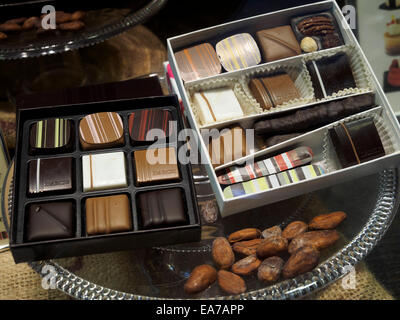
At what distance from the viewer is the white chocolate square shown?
137 cm

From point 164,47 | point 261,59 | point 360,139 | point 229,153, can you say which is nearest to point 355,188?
point 360,139

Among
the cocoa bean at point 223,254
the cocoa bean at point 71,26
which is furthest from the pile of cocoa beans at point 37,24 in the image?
the cocoa bean at point 223,254

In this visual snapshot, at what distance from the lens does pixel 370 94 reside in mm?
1367

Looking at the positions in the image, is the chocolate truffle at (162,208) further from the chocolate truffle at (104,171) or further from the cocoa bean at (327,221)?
the cocoa bean at (327,221)

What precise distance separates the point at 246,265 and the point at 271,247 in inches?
3.1

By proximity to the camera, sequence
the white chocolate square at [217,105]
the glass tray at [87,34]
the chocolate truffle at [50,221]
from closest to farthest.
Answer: the chocolate truffle at [50,221]
the white chocolate square at [217,105]
the glass tray at [87,34]

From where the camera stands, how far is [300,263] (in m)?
1.18

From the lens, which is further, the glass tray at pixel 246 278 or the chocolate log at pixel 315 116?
the chocolate log at pixel 315 116

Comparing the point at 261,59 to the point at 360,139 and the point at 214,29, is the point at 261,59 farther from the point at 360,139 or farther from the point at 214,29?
the point at 360,139

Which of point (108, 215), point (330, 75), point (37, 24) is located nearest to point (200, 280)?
point (108, 215)

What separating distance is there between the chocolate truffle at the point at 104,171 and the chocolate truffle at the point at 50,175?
1.8 inches

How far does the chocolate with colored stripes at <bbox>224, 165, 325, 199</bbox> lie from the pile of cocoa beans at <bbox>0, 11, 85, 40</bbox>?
755 mm

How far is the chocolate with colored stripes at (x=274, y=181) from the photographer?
4.09ft

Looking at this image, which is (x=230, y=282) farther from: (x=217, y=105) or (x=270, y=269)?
(x=217, y=105)
